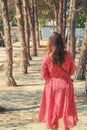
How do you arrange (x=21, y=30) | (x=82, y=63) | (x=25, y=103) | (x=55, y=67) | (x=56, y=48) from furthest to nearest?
(x=21, y=30) < (x=82, y=63) < (x=25, y=103) < (x=55, y=67) < (x=56, y=48)

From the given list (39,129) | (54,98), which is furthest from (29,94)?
(54,98)

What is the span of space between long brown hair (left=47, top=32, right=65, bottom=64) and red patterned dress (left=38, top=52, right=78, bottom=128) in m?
0.15

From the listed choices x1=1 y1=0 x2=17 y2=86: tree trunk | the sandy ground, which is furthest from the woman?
x1=1 y1=0 x2=17 y2=86: tree trunk

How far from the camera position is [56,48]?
6.53m

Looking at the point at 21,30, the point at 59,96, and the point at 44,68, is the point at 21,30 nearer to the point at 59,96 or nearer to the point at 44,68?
the point at 44,68

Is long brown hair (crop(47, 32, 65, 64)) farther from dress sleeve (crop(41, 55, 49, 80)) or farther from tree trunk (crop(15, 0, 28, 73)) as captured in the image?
tree trunk (crop(15, 0, 28, 73))

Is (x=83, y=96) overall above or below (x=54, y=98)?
below

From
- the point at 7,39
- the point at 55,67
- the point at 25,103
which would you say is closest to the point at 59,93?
the point at 55,67

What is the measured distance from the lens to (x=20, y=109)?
10375 millimetres

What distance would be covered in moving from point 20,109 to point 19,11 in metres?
6.51

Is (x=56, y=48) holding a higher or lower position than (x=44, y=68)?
higher

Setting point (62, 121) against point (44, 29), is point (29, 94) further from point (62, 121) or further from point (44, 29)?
point (44, 29)

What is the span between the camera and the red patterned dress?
679 cm

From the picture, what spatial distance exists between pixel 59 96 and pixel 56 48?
0.84m
